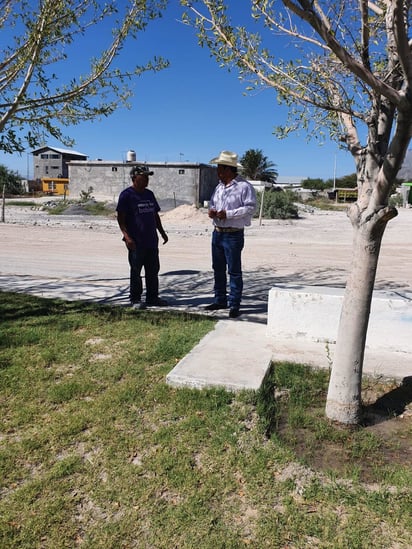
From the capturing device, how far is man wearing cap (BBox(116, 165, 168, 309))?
5.95 m

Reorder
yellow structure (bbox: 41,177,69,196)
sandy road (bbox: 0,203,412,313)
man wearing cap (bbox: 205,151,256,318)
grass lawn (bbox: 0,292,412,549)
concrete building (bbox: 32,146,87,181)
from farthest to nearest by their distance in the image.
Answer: concrete building (bbox: 32,146,87,181) → yellow structure (bbox: 41,177,69,196) → sandy road (bbox: 0,203,412,313) → man wearing cap (bbox: 205,151,256,318) → grass lawn (bbox: 0,292,412,549)

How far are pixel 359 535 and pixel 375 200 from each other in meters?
1.88

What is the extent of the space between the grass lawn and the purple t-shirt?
217cm

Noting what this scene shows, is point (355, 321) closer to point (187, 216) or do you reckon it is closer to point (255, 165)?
point (187, 216)

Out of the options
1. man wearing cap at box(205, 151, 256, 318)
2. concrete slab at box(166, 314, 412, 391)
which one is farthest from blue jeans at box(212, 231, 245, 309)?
concrete slab at box(166, 314, 412, 391)

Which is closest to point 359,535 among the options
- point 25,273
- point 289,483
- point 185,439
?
point 289,483

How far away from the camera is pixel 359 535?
2.26m

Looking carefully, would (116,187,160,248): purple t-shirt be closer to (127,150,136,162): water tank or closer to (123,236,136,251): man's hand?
(123,236,136,251): man's hand

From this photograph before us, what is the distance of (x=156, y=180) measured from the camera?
37.2 metres

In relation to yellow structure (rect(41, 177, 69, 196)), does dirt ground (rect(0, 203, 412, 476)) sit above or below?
below

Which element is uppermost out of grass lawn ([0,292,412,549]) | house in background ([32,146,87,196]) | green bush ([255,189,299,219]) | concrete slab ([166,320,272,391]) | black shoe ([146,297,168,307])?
house in background ([32,146,87,196])

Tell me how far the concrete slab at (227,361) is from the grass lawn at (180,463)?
0.11 m

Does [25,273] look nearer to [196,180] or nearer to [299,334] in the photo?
[299,334]

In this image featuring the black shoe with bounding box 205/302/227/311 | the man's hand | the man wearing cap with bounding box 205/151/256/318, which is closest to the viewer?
the man wearing cap with bounding box 205/151/256/318
